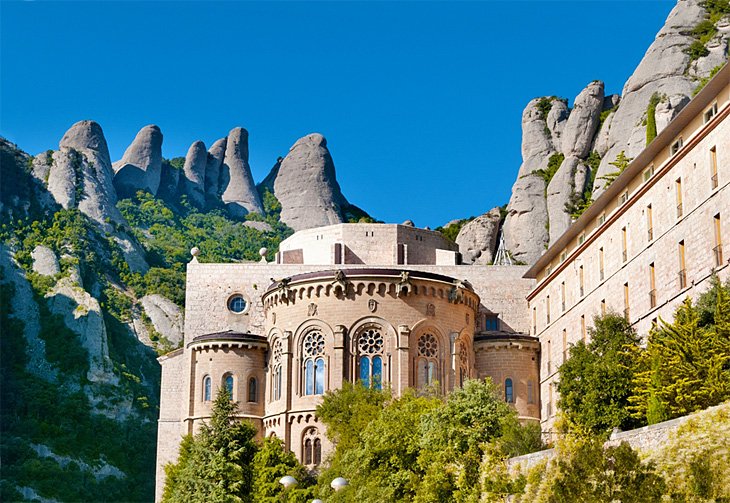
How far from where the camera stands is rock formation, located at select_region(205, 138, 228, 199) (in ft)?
517

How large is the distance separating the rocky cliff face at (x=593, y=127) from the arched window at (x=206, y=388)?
32950mm

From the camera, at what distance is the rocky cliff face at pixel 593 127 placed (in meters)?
79.2

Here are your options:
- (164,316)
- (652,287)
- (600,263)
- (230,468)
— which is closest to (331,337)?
(230,468)

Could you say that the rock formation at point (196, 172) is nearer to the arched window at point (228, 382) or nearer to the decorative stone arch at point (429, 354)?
the arched window at point (228, 382)

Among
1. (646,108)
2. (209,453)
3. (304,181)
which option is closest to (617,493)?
(209,453)

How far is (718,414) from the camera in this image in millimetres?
25297

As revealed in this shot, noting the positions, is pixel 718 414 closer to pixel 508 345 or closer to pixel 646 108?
pixel 508 345

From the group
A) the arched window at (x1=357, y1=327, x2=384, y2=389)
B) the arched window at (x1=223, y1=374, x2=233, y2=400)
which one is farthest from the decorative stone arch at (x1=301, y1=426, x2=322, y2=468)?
the arched window at (x1=223, y1=374, x2=233, y2=400)

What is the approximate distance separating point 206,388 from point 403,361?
946cm

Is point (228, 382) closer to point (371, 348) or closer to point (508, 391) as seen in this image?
point (371, 348)

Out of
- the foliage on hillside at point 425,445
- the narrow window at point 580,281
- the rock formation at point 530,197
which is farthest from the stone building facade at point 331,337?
the rock formation at point 530,197

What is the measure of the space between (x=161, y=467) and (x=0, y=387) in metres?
42.1

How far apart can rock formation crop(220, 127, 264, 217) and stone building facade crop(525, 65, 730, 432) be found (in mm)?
102639

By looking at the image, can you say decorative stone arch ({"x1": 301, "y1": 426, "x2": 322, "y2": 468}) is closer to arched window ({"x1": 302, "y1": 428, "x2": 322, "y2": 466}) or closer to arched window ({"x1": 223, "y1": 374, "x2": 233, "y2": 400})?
arched window ({"x1": 302, "y1": 428, "x2": 322, "y2": 466})
